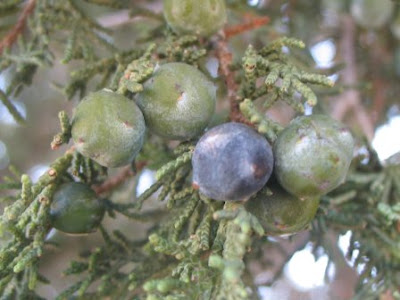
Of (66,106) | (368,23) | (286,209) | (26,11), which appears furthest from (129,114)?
(66,106)

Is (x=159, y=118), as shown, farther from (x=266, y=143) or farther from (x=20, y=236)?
(x=20, y=236)

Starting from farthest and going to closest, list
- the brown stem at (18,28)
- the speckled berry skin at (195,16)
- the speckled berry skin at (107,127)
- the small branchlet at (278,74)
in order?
the brown stem at (18,28), the speckled berry skin at (195,16), the small branchlet at (278,74), the speckled berry skin at (107,127)

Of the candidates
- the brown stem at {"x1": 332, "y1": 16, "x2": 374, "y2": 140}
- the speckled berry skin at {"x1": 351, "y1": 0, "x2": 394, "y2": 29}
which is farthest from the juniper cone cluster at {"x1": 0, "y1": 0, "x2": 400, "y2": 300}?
the speckled berry skin at {"x1": 351, "y1": 0, "x2": 394, "y2": 29}

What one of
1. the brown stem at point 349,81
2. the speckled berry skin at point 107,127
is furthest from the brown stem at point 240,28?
the brown stem at point 349,81

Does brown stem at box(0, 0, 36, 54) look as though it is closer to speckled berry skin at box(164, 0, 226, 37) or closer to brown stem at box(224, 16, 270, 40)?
speckled berry skin at box(164, 0, 226, 37)

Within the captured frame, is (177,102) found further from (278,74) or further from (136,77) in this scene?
(278,74)

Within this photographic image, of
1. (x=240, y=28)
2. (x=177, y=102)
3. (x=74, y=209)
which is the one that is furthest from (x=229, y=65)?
(x=74, y=209)

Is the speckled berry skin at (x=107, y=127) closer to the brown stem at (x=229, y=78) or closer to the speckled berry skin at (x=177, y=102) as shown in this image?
the speckled berry skin at (x=177, y=102)
